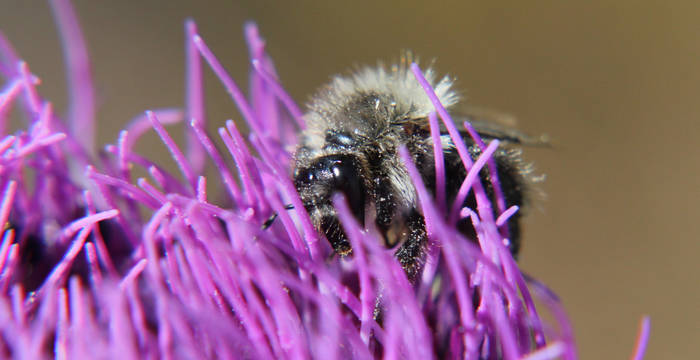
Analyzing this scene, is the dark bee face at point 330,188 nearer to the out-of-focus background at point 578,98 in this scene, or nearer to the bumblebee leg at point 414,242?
the bumblebee leg at point 414,242

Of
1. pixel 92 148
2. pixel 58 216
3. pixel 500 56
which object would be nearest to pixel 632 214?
pixel 500 56

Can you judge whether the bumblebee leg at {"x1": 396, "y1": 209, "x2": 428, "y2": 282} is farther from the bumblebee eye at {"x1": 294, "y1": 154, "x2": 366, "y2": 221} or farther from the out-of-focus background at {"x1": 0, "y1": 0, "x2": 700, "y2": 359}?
the out-of-focus background at {"x1": 0, "y1": 0, "x2": 700, "y2": 359}

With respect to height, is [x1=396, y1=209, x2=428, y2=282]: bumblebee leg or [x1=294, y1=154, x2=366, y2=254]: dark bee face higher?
[x1=294, y1=154, x2=366, y2=254]: dark bee face

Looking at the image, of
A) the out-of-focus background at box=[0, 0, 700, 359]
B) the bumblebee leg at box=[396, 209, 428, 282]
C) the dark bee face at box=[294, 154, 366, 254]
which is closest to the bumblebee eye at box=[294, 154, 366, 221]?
the dark bee face at box=[294, 154, 366, 254]

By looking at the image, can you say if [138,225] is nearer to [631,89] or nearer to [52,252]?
[52,252]

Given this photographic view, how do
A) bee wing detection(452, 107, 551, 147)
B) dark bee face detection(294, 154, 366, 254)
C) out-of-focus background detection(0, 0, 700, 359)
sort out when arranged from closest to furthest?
1. dark bee face detection(294, 154, 366, 254)
2. bee wing detection(452, 107, 551, 147)
3. out-of-focus background detection(0, 0, 700, 359)

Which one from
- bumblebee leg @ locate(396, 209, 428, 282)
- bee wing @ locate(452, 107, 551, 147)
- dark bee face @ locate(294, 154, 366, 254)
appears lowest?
bumblebee leg @ locate(396, 209, 428, 282)

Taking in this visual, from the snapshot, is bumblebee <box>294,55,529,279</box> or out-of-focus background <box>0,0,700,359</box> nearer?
bumblebee <box>294,55,529,279</box>

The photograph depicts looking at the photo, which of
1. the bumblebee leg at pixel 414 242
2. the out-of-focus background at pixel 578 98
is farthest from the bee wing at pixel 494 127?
the out-of-focus background at pixel 578 98
